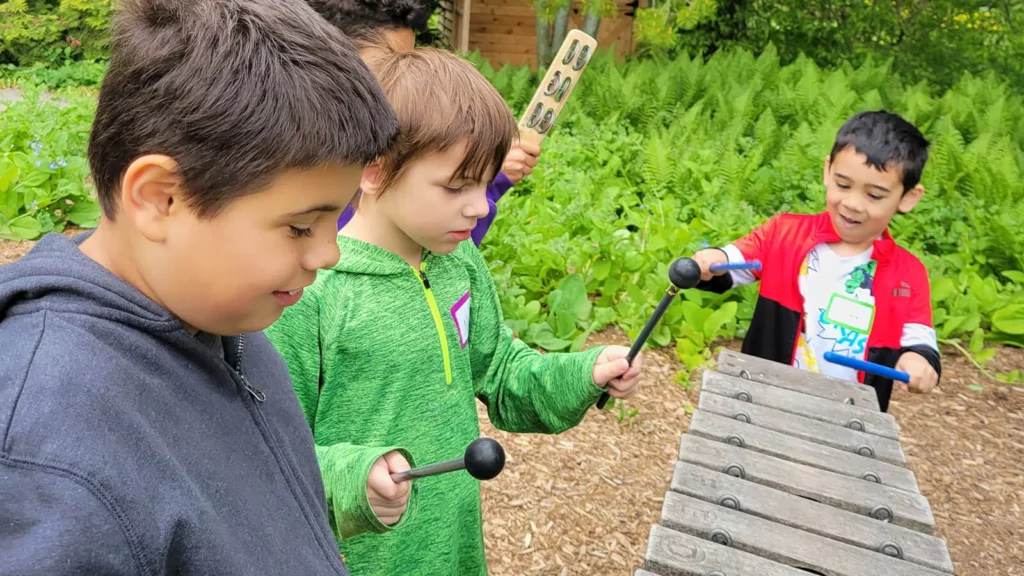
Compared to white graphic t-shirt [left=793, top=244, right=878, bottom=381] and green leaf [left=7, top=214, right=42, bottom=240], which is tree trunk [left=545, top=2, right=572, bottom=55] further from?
white graphic t-shirt [left=793, top=244, right=878, bottom=381]

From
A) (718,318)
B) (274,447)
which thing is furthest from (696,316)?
(274,447)

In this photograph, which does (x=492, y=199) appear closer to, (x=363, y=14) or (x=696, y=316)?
(x=363, y=14)

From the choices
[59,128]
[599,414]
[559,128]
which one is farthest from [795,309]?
[59,128]

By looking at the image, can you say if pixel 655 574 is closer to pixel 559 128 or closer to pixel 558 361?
pixel 558 361

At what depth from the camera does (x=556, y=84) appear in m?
2.75

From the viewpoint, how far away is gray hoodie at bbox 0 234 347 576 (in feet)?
2.55

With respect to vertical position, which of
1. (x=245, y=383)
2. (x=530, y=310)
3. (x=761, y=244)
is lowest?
(x=530, y=310)

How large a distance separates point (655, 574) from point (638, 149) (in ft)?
18.5

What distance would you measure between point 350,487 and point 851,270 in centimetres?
219

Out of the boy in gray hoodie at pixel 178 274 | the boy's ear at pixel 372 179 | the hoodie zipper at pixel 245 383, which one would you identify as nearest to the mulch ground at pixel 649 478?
the boy's ear at pixel 372 179

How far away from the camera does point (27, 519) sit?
761mm

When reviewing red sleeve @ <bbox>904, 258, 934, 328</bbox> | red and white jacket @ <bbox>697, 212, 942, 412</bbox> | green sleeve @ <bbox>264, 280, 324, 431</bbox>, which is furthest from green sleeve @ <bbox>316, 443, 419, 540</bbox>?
red sleeve @ <bbox>904, 258, 934, 328</bbox>

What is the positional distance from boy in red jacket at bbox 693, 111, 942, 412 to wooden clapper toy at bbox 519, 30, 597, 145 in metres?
0.72

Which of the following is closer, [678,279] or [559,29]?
[678,279]
